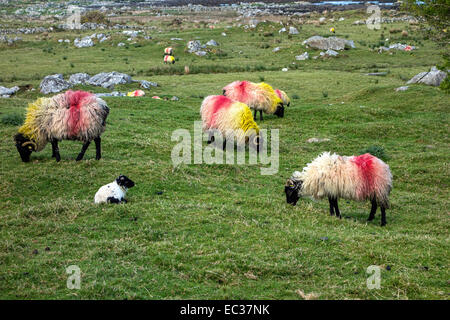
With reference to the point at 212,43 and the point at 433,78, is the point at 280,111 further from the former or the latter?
the point at 212,43

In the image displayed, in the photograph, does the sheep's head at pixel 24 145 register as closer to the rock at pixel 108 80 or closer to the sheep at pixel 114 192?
the sheep at pixel 114 192

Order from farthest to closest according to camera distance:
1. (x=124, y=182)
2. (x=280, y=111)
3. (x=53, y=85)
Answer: (x=53, y=85)
(x=280, y=111)
(x=124, y=182)

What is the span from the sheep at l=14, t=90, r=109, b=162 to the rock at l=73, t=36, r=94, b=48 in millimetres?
35847

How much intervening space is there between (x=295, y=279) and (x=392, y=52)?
38.6 m

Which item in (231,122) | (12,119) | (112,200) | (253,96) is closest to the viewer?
(112,200)

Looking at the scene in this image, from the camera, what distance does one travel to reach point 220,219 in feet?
31.1

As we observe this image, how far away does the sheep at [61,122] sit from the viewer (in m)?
12.5

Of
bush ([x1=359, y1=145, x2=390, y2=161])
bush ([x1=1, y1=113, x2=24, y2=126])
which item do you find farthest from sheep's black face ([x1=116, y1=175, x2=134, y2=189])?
bush ([x1=359, y1=145, x2=390, y2=161])

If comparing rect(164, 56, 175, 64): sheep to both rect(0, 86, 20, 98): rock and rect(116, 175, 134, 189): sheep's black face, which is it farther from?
rect(116, 175, 134, 189): sheep's black face

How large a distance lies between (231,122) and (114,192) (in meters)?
6.39

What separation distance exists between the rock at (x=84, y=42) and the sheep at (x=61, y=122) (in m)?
35.8

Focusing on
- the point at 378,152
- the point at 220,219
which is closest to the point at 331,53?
the point at 378,152

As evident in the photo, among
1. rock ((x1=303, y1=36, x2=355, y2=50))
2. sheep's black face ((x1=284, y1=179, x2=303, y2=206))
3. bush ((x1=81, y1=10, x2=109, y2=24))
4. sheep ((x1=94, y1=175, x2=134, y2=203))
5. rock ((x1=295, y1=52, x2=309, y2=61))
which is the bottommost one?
sheep's black face ((x1=284, y1=179, x2=303, y2=206))

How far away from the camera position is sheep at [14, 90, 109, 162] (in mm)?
12469
